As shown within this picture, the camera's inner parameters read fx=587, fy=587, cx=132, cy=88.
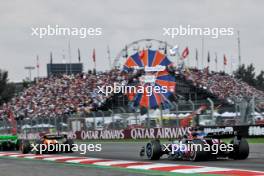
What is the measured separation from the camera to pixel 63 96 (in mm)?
41562

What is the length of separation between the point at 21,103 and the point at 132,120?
54.3 ft

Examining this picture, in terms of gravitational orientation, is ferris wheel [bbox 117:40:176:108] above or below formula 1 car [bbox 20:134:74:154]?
above

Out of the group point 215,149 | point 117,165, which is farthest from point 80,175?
point 215,149

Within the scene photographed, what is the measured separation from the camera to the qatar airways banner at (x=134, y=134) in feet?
93.7

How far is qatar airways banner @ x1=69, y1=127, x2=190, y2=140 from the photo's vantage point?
28.6 metres

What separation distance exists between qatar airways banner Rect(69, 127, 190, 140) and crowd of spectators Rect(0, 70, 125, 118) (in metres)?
3.63

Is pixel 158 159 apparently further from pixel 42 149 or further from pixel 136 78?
pixel 136 78

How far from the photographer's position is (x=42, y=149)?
822 inches

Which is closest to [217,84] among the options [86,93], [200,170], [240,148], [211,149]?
[86,93]

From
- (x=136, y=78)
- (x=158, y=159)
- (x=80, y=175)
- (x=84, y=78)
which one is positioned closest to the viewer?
(x=80, y=175)

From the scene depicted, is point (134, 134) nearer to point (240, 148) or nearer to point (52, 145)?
point (52, 145)

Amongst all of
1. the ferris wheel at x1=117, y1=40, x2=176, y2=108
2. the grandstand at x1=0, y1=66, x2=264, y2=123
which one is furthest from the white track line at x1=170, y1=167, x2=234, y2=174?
the grandstand at x1=0, y1=66, x2=264, y2=123

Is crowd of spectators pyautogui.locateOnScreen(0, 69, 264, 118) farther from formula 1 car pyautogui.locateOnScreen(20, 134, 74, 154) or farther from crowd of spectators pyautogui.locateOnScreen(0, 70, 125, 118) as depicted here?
formula 1 car pyautogui.locateOnScreen(20, 134, 74, 154)

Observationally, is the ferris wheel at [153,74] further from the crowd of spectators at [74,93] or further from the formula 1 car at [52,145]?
the crowd of spectators at [74,93]
